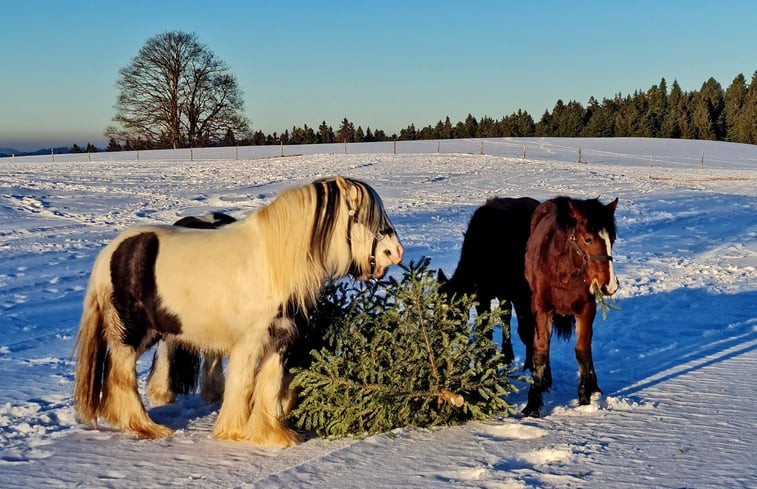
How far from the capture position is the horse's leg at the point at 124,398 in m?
4.57

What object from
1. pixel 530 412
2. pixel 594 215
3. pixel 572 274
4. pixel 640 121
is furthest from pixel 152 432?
pixel 640 121

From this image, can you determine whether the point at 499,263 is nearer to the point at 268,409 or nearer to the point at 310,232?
the point at 310,232

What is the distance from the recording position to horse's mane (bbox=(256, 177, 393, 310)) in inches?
171

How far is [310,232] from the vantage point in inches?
173

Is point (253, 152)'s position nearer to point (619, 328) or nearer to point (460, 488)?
point (619, 328)

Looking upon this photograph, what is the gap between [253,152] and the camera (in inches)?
1724

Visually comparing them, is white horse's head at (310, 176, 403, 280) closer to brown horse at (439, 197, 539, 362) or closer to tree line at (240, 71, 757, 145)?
brown horse at (439, 197, 539, 362)

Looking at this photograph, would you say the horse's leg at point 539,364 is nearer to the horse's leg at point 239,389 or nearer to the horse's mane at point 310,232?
the horse's mane at point 310,232

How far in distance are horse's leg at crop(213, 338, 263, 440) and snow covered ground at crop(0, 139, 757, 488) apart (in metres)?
0.11

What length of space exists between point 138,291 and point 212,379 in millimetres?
1066

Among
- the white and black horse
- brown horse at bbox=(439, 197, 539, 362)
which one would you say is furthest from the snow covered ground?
brown horse at bbox=(439, 197, 539, 362)

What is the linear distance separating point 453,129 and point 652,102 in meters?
21.5

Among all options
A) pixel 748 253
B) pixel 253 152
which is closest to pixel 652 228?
pixel 748 253

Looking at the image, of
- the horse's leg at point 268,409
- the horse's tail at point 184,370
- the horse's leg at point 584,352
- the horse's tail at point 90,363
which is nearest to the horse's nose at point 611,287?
the horse's leg at point 584,352
